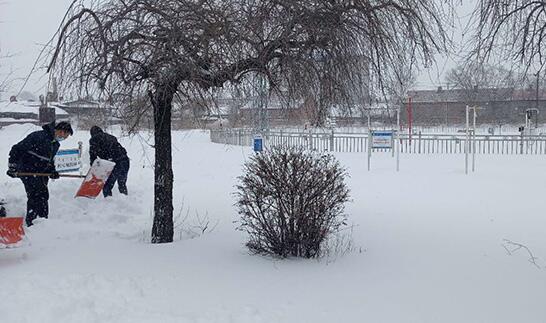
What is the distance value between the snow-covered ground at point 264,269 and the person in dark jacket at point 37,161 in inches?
11.5

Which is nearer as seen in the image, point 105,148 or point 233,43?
point 233,43

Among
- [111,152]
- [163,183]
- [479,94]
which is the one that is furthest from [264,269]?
[479,94]

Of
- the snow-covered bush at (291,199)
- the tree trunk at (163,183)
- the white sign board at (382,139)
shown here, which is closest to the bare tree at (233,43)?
the tree trunk at (163,183)

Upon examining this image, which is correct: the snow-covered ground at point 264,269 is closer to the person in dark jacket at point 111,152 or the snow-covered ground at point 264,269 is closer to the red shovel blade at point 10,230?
the red shovel blade at point 10,230

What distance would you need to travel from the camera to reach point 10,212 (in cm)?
909

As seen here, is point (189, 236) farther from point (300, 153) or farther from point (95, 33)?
point (95, 33)

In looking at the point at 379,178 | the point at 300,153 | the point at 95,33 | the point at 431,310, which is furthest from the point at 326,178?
the point at 379,178

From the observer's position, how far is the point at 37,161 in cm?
890

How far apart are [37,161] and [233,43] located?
4.36 m

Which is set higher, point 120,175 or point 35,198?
point 120,175

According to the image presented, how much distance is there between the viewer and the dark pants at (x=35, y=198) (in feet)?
28.6

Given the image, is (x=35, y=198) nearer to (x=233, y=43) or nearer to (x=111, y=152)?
(x=111, y=152)

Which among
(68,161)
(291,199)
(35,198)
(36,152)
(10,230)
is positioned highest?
(36,152)

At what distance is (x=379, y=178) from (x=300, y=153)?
9.98 metres
